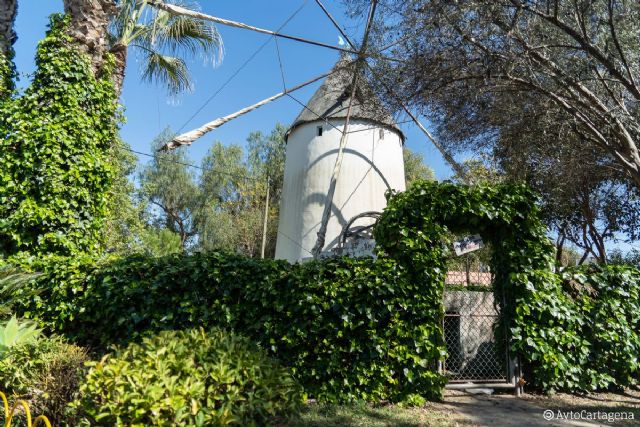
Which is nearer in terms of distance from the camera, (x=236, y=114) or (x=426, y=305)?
(x=426, y=305)

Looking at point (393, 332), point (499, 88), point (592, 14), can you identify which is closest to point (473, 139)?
point (499, 88)

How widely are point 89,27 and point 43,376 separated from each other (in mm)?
6759

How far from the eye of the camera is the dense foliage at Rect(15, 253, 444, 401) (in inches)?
235

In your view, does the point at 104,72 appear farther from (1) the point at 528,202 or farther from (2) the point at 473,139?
(1) the point at 528,202

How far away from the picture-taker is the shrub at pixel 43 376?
4395 mm

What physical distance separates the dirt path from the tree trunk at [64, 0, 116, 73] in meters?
8.85

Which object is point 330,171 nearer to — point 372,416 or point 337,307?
point 337,307

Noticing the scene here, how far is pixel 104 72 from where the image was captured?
334 inches

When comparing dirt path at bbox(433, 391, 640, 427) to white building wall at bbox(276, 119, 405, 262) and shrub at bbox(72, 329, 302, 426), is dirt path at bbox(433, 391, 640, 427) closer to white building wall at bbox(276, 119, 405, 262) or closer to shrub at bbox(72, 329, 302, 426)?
shrub at bbox(72, 329, 302, 426)

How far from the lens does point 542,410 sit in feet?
20.2

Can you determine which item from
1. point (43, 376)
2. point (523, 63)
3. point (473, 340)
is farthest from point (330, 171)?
point (43, 376)

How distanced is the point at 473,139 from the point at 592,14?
9.63ft

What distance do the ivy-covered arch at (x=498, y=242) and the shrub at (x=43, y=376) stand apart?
4466mm

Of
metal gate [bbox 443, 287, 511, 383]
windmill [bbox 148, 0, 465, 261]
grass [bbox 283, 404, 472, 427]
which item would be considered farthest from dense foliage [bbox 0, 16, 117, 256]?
windmill [bbox 148, 0, 465, 261]
